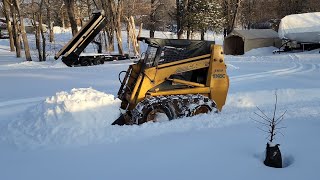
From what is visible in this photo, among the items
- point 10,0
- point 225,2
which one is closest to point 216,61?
point 10,0

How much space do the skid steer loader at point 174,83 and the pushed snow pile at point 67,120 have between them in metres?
0.38

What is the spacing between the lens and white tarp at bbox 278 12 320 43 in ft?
90.8

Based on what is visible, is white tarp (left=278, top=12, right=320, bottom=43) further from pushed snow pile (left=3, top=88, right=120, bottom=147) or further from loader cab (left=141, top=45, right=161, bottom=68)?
pushed snow pile (left=3, top=88, right=120, bottom=147)

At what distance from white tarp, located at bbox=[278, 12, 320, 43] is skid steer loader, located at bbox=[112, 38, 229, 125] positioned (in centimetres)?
2221

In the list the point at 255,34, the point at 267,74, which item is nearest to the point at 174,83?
the point at 267,74

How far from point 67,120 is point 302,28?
25.9 meters

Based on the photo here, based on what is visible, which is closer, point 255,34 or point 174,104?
point 174,104

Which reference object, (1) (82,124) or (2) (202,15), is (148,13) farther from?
(1) (82,124)

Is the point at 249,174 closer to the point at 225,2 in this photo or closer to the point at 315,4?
the point at 225,2

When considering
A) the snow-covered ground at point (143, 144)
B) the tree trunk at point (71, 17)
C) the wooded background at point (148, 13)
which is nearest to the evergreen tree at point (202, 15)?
the wooded background at point (148, 13)

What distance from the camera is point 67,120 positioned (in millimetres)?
6805

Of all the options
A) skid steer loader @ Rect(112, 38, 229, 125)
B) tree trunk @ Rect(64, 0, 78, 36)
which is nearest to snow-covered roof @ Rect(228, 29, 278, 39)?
tree trunk @ Rect(64, 0, 78, 36)

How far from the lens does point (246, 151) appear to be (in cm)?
574

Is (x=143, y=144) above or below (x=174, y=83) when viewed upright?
below
